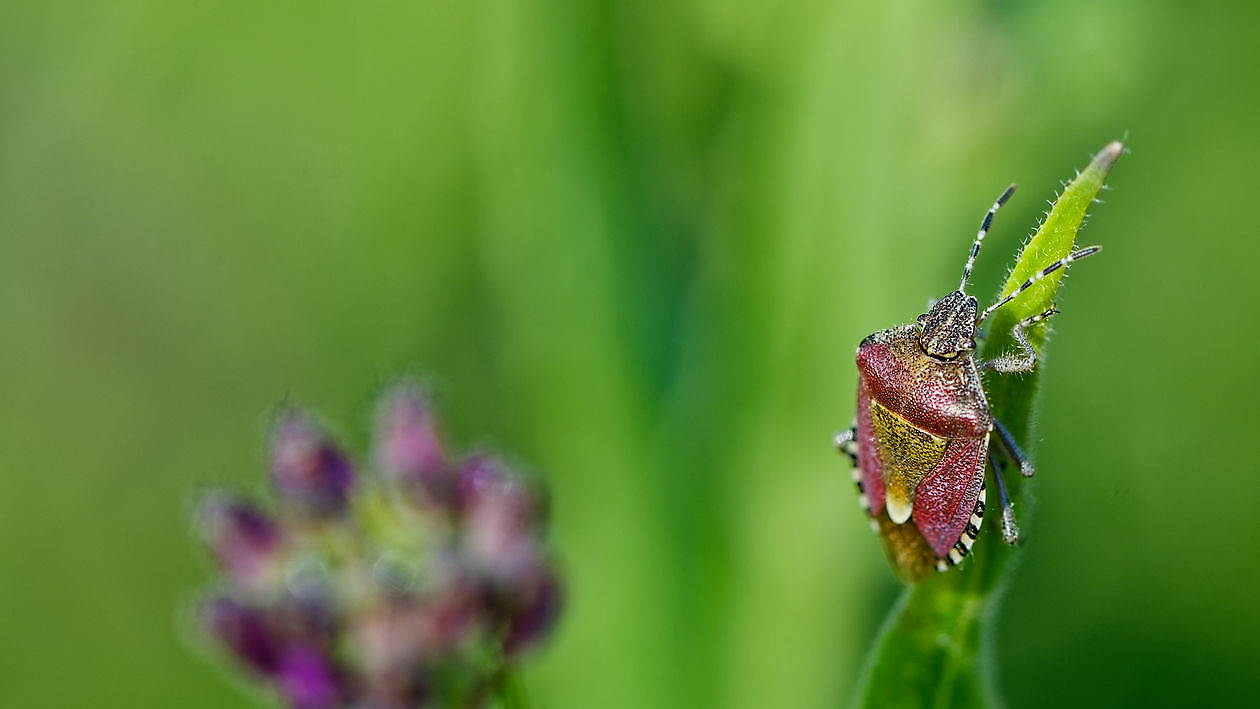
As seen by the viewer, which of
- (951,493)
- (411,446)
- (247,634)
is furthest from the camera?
(951,493)

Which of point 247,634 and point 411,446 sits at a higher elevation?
point 411,446

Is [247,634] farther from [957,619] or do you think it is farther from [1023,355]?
[1023,355]

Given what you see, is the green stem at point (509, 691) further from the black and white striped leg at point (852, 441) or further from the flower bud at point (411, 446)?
the black and white striped leg at point (852, 441)

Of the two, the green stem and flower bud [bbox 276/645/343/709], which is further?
the green stem

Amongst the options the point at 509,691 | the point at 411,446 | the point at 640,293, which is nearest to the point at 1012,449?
the point at 509,691

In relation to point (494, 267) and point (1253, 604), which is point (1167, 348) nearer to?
point (1253, 604)

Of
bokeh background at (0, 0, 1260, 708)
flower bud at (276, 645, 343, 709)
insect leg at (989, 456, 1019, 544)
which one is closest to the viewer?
flower bud at (276, 645, 343, 709)

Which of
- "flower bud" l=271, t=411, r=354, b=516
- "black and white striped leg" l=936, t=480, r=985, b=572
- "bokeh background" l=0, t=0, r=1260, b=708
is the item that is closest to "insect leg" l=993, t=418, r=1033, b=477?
"black and white striped leg" l=936, t=480, r=985, b=572

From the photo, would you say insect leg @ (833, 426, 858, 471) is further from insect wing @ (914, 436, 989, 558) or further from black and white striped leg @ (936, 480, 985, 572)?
black and white striped leg @ (936, 480, 985, 572)
